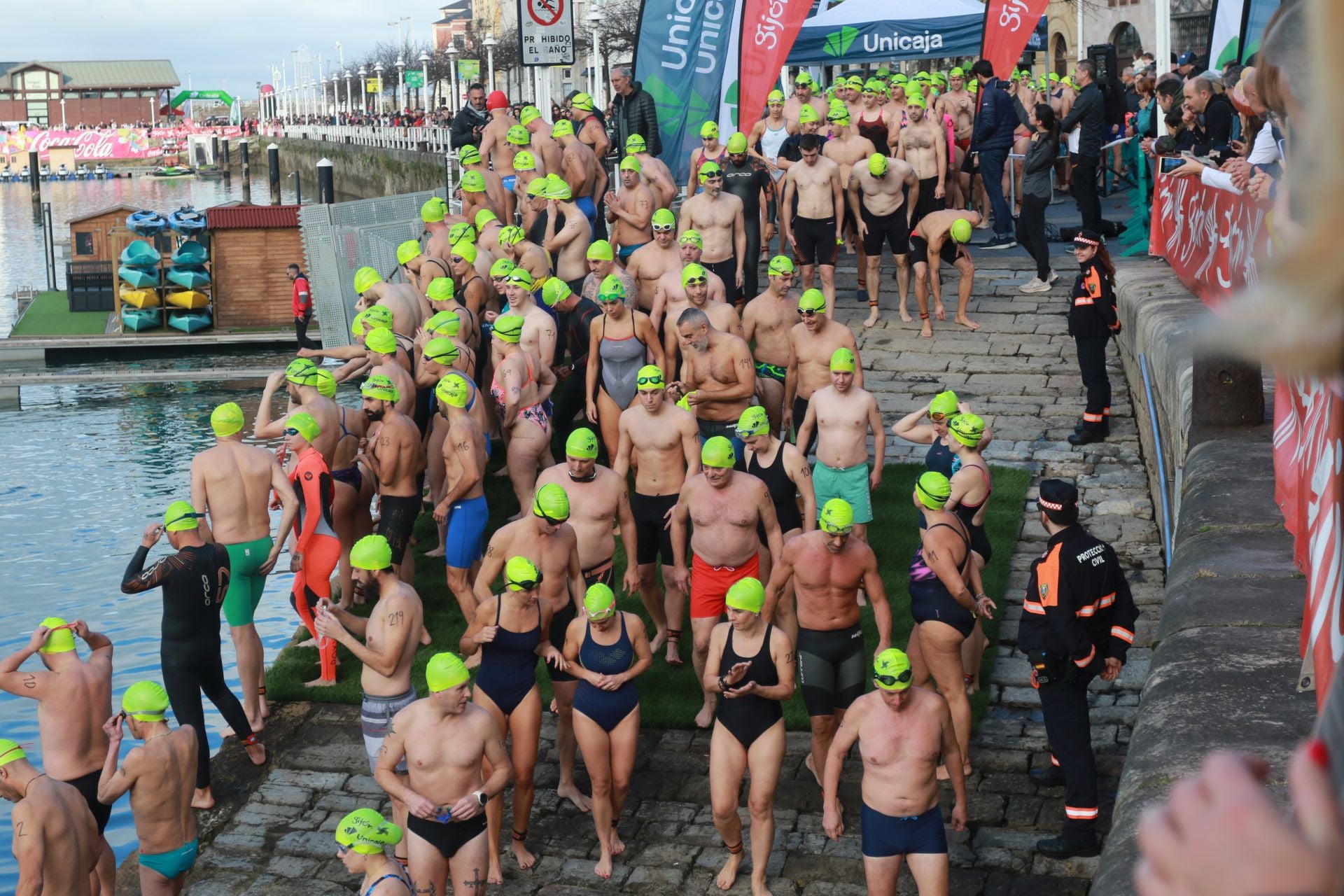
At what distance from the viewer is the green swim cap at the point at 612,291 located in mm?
10695

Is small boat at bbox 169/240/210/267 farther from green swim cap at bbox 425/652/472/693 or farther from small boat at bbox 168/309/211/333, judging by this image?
green swim cap at bbox 425/652/472/693

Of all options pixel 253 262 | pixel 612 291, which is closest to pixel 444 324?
pixel 612 291

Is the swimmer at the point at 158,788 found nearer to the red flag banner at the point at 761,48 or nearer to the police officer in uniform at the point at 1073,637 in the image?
the police officer in uniform at the point at 1073,637

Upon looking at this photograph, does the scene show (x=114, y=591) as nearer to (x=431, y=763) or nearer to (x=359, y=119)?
(x=431, y=763)

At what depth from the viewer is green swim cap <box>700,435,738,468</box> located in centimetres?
836

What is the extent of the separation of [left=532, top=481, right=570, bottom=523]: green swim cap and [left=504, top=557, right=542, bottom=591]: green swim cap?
53 centimetres

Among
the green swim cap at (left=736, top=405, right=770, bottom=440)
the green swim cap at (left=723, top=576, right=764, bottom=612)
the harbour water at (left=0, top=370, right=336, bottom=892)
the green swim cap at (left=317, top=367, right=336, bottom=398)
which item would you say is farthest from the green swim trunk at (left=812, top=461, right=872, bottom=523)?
the harbour water at (left=0, top=370, right=336, bottom=892)

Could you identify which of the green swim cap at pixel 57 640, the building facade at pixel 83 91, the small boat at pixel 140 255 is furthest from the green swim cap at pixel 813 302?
the building facade at pixel 83 91

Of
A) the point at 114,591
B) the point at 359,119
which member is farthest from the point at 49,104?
the point at 114,591

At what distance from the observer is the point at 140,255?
86.8 ft

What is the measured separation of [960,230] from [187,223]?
18.3 meters

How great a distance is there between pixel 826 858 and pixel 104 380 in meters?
19.2

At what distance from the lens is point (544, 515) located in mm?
8180

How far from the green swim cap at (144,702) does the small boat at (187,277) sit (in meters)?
20.7
